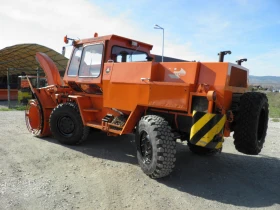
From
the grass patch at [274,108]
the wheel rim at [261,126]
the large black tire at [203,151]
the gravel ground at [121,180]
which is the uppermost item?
the wheel rim at [261,126]

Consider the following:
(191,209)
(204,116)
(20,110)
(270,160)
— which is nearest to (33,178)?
(191,209)

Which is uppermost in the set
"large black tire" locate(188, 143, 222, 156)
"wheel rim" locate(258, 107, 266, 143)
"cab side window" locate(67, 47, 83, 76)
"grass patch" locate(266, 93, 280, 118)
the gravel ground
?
"cab side window" locate(67, 47, 83, 76)

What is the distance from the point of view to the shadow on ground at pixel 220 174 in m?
3.63

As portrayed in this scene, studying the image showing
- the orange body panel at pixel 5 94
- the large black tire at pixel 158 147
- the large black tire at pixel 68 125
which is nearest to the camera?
the large black tire at pixel 158 147

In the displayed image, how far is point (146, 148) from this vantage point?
4.25 m

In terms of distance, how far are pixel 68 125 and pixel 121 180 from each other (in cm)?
238

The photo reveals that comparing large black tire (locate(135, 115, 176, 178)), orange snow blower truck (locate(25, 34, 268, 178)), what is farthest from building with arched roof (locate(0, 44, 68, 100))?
large black tire (locate(135, 115, 176, 178))

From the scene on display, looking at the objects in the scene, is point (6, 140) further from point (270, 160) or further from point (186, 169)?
point (270, 160)

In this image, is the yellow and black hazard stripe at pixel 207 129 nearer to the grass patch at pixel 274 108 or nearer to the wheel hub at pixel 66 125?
the wheel hub at pixel 66 125

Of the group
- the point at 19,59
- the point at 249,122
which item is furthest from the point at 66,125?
the point at 19,59

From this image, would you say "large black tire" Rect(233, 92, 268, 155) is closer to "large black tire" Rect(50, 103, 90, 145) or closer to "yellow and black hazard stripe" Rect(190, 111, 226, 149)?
"yellow and black hazard stripe" Rect(190, 111, 226, 149)

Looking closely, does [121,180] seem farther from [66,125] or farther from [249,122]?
[66,125]

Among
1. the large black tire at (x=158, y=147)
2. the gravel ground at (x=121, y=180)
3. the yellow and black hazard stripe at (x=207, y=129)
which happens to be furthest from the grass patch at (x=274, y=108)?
the large black tire at (x=158, y=147)

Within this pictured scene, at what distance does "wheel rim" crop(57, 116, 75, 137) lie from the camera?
19.3ft
